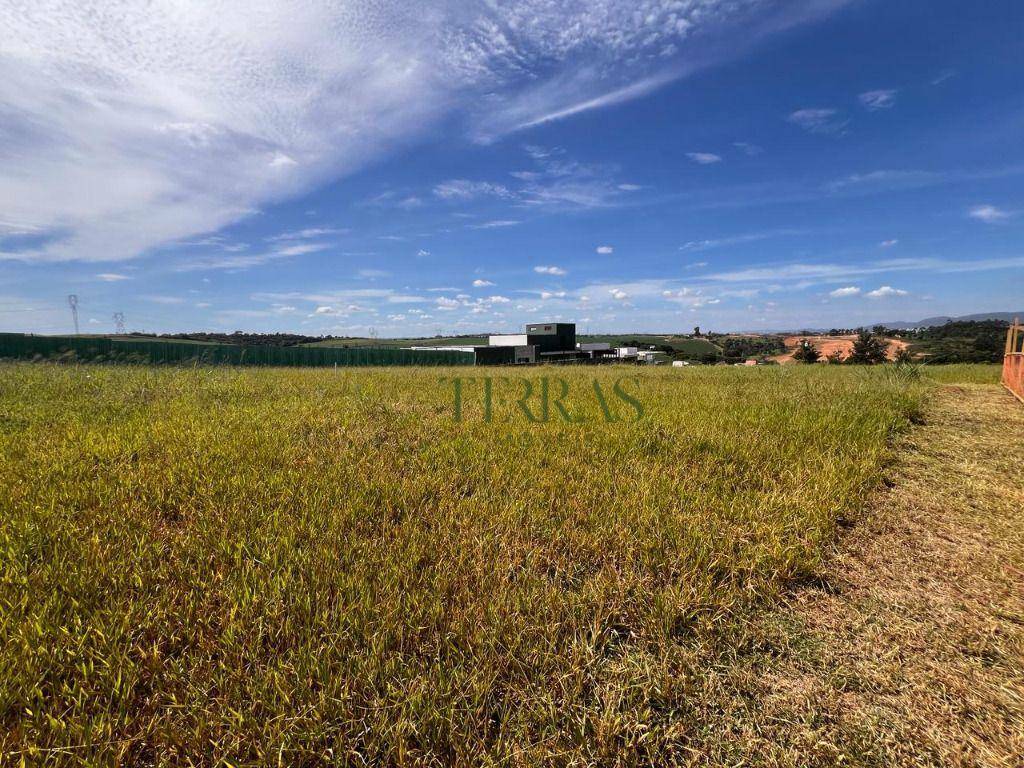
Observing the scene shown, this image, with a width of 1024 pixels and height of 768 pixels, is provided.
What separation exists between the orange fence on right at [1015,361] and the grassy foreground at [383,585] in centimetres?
716

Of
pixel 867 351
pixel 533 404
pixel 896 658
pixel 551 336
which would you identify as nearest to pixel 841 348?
pixel 867 351

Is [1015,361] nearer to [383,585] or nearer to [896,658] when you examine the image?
[896,658]

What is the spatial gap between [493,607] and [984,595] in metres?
2.48

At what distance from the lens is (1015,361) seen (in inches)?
358

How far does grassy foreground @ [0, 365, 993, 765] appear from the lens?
1.33 metres

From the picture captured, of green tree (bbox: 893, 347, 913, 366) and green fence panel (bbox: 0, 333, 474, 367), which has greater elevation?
green fence panel (bbox: 0, 333, 474, 367)

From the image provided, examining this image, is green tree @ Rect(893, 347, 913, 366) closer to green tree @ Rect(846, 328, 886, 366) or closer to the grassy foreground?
green tree @ Rect(846, 328, 886, 366)

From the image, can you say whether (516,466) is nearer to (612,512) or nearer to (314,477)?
(612,512)

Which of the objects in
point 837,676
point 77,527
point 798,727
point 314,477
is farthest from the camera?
point 314,477

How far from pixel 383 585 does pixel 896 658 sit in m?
2.21

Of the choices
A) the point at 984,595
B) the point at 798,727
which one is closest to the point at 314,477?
the point at 798,727

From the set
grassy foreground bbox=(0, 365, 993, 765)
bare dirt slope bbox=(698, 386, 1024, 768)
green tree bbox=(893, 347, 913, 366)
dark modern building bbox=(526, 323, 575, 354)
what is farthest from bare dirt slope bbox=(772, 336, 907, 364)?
dark modern building bbox=(526, 323, 575, 354)

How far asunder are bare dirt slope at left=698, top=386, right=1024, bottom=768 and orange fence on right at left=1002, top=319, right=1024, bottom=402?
826 centimetres

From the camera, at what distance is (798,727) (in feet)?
4.56
